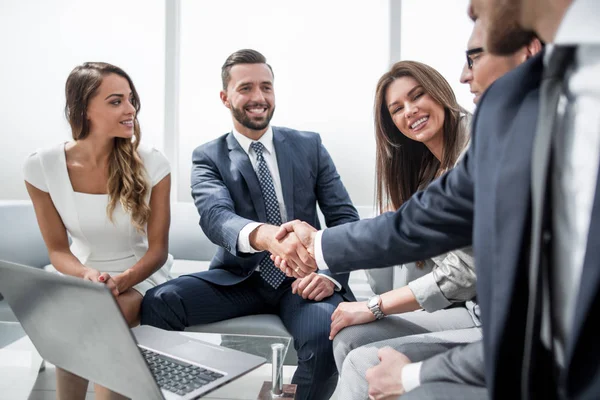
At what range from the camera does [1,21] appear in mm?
4211

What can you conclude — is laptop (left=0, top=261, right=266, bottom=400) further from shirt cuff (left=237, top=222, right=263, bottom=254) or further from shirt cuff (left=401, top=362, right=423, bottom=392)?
shirt cuff (left=237, top=222, right=263, bottom=254)

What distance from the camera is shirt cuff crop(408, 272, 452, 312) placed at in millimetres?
1620

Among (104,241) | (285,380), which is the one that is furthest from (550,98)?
(104,241)

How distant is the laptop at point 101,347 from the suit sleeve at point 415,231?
36cm

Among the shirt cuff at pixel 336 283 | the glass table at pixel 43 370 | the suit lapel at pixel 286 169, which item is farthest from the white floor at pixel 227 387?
the suit lapel at pixel 286 169

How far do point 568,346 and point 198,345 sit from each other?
965 mm

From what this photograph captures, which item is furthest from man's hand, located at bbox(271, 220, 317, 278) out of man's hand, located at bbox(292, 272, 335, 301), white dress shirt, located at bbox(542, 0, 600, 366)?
white dress shirt, located at bbox(542, 0, 600, 366)

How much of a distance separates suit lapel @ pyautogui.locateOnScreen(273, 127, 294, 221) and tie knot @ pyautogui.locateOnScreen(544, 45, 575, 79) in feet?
5.59

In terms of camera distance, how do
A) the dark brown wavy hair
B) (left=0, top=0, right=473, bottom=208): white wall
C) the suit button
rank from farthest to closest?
1. (left=0, top=0, right=473, bottom=208): white wall
2. the dark brown wavy hair
3. the suit button

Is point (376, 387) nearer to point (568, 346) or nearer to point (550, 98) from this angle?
point (568, 346)

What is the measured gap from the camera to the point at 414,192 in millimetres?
2002

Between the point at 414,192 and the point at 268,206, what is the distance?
722 millimetres

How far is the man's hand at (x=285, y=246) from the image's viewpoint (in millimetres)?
1781

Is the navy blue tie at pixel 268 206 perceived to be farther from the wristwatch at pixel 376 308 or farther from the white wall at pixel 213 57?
the white wall at pixel 213 57
